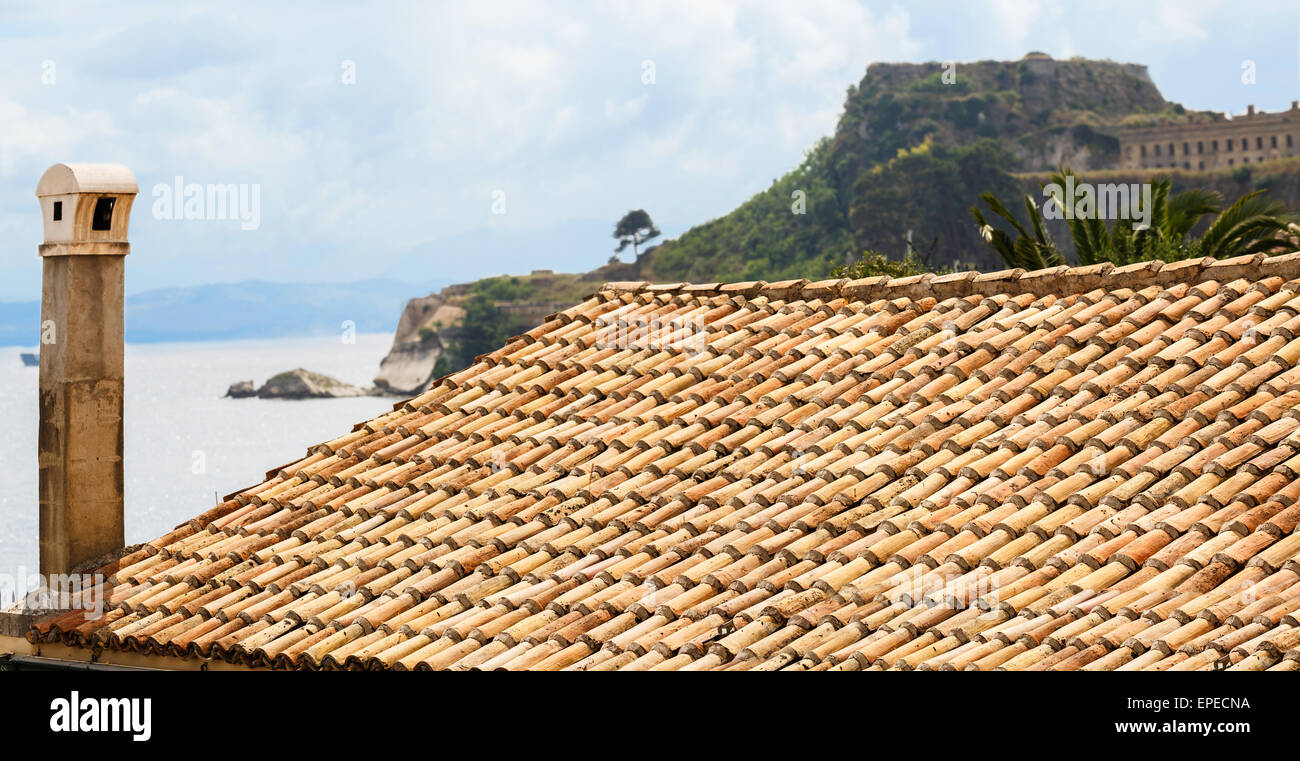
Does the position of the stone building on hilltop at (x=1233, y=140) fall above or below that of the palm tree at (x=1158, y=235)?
above

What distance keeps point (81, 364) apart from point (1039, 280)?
6.19 metres

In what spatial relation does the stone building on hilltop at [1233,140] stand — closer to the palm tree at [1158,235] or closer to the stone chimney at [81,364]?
the palm tree at [1158,235]

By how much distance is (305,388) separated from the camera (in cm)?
14850

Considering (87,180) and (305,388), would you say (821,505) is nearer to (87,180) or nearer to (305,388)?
(87,180)

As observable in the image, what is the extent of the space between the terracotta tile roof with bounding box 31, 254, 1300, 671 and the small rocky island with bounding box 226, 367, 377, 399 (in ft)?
444

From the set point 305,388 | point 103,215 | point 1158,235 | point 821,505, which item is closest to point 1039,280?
point 821,505

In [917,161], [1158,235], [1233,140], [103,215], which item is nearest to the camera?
[103,215]

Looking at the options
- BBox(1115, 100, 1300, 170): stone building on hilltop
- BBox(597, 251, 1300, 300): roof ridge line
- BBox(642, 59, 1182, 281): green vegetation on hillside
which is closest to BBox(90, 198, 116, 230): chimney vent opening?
BBox(597, 251, 1300, 300): roof ridge line

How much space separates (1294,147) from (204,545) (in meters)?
139

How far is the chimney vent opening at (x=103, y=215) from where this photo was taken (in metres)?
10.3

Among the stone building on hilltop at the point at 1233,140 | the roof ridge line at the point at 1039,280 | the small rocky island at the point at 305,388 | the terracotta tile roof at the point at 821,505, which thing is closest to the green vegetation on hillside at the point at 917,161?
the stone building on hilltop at the point at 1233,140

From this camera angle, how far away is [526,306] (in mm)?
126812

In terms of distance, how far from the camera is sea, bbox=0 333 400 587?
260 feet

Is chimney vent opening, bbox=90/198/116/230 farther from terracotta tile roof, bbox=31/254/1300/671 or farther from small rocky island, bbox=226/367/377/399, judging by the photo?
small rocky island, bbox=226/367/377/399
